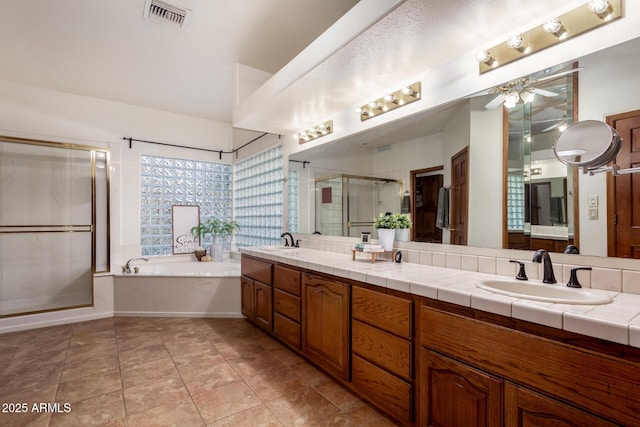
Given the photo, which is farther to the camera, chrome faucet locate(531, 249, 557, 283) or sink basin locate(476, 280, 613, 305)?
chrome faucet locate(531, 249, 557, 283)

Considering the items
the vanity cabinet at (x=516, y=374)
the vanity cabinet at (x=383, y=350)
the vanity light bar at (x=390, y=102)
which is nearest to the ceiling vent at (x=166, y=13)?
the vanity light bar at (x=390, y=102)

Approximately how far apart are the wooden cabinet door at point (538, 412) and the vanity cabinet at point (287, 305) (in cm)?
148

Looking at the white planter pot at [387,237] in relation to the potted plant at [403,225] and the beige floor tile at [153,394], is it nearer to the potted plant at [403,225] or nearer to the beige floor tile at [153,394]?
the potted plant at [403,225]

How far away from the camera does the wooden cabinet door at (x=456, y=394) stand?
45.1 inches

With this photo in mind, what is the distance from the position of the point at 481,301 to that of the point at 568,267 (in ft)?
1.92

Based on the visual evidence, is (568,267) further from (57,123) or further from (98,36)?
(57,123)

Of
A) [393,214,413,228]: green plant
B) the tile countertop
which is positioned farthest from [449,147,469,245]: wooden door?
[393,214,413,228]: green plant

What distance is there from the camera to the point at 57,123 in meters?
3.65

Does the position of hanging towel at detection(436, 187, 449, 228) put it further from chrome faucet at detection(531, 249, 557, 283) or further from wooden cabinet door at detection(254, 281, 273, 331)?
wooden cabinet door at detection(254, 281, 273, 331)

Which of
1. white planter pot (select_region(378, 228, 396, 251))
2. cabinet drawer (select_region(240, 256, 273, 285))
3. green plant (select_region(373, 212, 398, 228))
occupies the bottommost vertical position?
cabinet drawer (select_region(240, 256, 273, 285))

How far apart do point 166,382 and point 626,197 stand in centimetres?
278

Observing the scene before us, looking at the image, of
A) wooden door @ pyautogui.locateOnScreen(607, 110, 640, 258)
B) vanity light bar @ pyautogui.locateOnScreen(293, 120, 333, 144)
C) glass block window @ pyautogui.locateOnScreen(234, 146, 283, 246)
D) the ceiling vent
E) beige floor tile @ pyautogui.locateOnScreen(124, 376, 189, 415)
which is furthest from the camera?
glass block window @ pyautogui.locateOnScreen(234, 146, 283, 246)

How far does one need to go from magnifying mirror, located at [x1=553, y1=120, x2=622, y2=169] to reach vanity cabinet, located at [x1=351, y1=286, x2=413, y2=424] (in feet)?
3.25

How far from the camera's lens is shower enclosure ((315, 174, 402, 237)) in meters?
2.40
